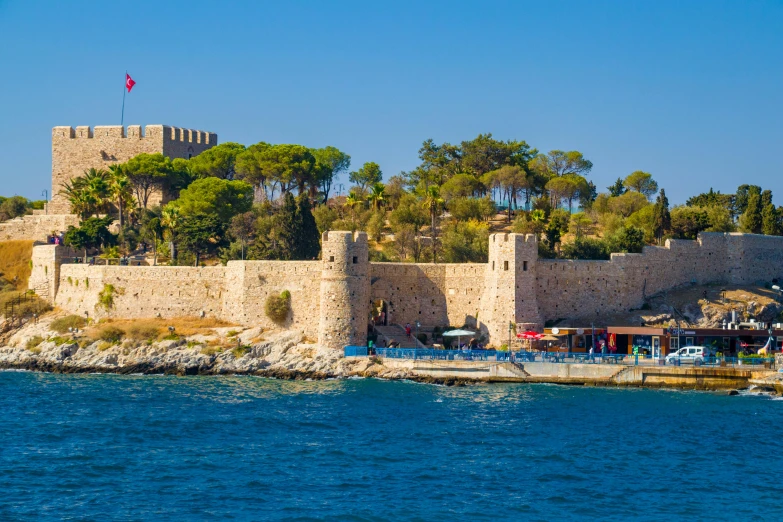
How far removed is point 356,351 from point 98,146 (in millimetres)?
34404

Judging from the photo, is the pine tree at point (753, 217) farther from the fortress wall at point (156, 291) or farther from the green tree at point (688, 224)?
the fortress wall at point (156, 291)

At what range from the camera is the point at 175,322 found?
5272cm

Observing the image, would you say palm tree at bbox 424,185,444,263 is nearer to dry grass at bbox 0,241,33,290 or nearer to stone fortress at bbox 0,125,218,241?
stone fortress at bbox 0,125,218,241

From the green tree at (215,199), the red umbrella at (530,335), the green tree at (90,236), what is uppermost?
the green tree at (215,199)

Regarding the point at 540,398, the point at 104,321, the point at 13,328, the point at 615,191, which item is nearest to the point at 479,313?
the point at 540,398

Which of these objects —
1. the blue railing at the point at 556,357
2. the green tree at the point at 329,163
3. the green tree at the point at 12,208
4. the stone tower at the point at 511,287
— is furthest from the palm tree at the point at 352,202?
the green tree at the point at 12,208

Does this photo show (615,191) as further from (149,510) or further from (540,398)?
(149,510)

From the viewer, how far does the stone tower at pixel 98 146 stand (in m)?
74.8

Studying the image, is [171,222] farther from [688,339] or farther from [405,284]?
[688,339]

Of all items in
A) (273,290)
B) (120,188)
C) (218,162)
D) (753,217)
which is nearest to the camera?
(273,290)

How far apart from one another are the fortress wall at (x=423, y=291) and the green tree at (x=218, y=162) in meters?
25.6

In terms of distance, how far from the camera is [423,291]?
52.1 metres

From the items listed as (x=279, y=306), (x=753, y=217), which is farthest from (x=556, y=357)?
(x=753, y=217)

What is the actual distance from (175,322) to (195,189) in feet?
56.9
